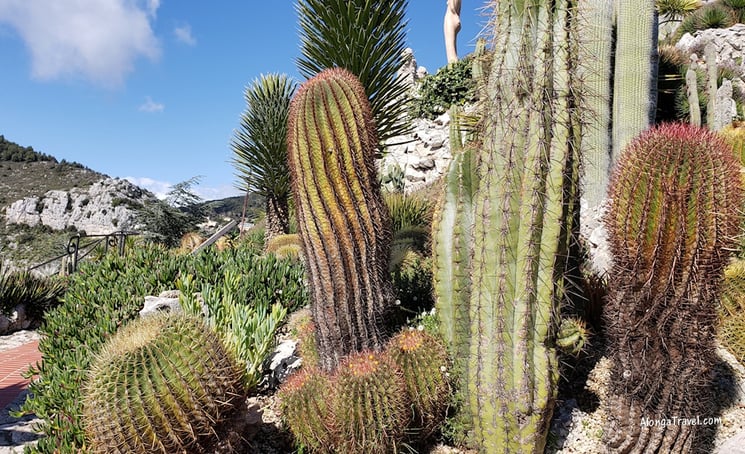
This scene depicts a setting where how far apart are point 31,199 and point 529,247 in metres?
41.0

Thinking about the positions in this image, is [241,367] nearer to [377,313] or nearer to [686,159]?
[377,313]

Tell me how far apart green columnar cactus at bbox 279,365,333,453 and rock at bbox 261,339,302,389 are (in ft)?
2.98

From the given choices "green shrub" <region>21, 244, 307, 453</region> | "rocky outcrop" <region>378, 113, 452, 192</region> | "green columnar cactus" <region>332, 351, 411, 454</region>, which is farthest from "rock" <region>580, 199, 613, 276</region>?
"rocky outcrop" <region>378, 113, 452, 192</region>

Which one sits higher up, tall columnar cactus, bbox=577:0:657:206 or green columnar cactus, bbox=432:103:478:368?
tall columnar cactus, bbox=577:0:657:206

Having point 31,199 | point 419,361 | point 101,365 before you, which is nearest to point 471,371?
point 419,361

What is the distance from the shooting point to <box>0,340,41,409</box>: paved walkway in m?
5.49

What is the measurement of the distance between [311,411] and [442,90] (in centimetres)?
1405

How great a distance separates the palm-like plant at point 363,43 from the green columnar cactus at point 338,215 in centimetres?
134

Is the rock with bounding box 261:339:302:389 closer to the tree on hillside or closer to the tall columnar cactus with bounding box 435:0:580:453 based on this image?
the tall columnar cactus with bounding box 435:0:580:453

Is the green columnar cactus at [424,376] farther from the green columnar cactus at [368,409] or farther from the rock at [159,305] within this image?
the rock at [159,305]

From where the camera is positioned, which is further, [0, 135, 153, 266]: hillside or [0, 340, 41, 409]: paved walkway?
[0, 135, 153, 266]: hillside

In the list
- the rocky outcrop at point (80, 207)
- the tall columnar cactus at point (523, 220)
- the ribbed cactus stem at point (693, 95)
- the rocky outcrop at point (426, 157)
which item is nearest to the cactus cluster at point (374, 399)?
the tall columnar cactus at point (523, 220)

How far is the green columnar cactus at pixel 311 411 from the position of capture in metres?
2.94

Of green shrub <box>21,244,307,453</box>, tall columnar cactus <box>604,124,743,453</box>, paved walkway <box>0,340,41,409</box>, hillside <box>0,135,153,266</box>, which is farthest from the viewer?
hillside <box>0,135,153,266</box>
